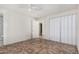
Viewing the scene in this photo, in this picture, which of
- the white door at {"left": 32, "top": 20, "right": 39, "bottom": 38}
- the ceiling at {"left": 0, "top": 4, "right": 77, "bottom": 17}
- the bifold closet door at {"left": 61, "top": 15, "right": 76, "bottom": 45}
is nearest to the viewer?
the ceiling at {"left": 0, "top": 4, "right": 77, "bottom": 17}

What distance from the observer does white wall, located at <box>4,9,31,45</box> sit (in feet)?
8.48

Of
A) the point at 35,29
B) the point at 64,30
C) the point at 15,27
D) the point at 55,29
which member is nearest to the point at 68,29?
the point at 64,30

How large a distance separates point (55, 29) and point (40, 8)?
70cm

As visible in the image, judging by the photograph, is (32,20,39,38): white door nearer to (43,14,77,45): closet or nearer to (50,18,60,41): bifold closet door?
(43,14,77,45): closet

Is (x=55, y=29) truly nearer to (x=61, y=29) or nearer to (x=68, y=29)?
(x=61, y=29)

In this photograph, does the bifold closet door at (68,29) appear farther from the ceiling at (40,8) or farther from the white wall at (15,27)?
the white wall at (15,27)

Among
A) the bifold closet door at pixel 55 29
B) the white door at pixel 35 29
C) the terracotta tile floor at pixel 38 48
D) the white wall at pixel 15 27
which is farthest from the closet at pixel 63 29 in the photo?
the white wall at pixel 15 27

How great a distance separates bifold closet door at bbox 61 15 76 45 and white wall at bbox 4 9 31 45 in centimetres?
94

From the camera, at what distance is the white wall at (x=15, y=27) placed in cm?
258

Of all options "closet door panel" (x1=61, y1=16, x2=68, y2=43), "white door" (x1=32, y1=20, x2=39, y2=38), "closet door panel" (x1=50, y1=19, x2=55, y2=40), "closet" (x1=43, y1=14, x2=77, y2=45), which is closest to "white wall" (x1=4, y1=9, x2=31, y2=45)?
"white door" (x1=32, y1=20, x2=39, y2=38)

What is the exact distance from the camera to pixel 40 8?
2.61 metres

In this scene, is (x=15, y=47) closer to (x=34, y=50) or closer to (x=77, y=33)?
(x=34, y=50)
